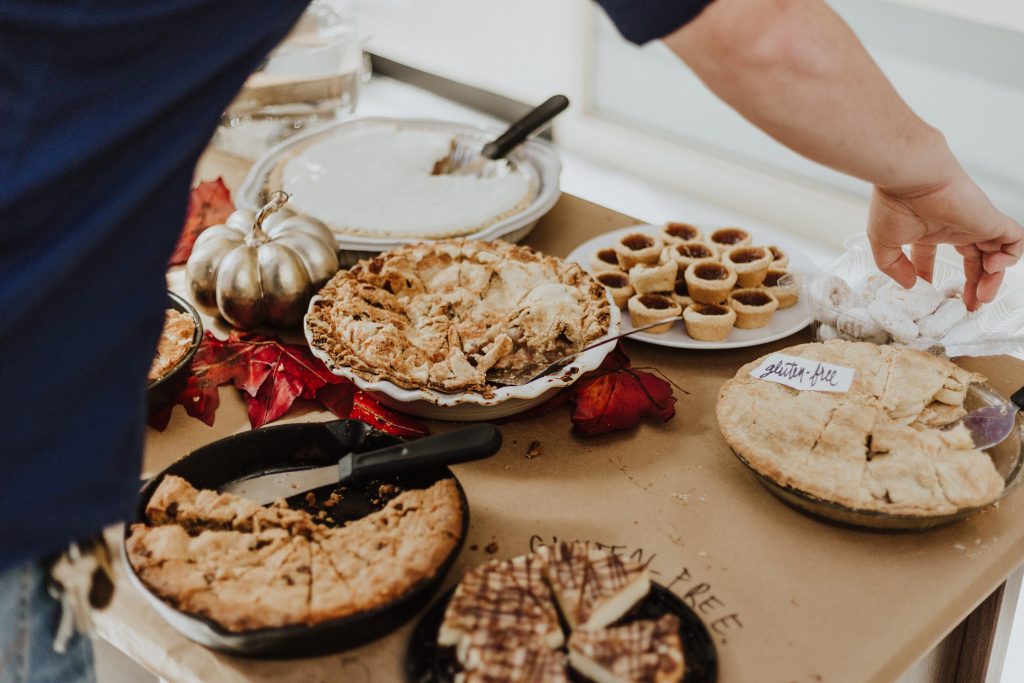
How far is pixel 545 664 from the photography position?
2.98ft

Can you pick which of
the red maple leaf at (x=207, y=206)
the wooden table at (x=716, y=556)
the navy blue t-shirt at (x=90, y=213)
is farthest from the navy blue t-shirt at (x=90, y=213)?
the red maple leaf at (x=207, y=206)

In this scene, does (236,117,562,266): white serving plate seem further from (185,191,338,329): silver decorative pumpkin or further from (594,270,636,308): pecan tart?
(594,270,636,308): pecan tart

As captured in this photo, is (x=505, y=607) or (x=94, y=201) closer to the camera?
(x=94, y=201)

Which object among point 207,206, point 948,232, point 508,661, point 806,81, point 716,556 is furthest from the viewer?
point 207,206

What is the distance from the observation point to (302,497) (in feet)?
3.91

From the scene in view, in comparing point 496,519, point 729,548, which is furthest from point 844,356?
point 496,519

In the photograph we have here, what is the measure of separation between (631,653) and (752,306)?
831 millimetres

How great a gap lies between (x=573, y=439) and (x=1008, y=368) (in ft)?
2.41

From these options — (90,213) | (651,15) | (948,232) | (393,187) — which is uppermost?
(651,15)

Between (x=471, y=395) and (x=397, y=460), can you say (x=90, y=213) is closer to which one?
(x=397, y=460)

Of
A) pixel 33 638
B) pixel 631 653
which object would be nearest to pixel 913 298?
pixel 631 653

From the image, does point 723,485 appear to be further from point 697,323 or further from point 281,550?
point 281,550

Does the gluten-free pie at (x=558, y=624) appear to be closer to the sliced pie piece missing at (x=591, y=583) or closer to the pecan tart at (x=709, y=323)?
the sliced pie piece missing at (x=591, y=583)

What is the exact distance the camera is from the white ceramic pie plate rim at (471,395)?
4.28ft
